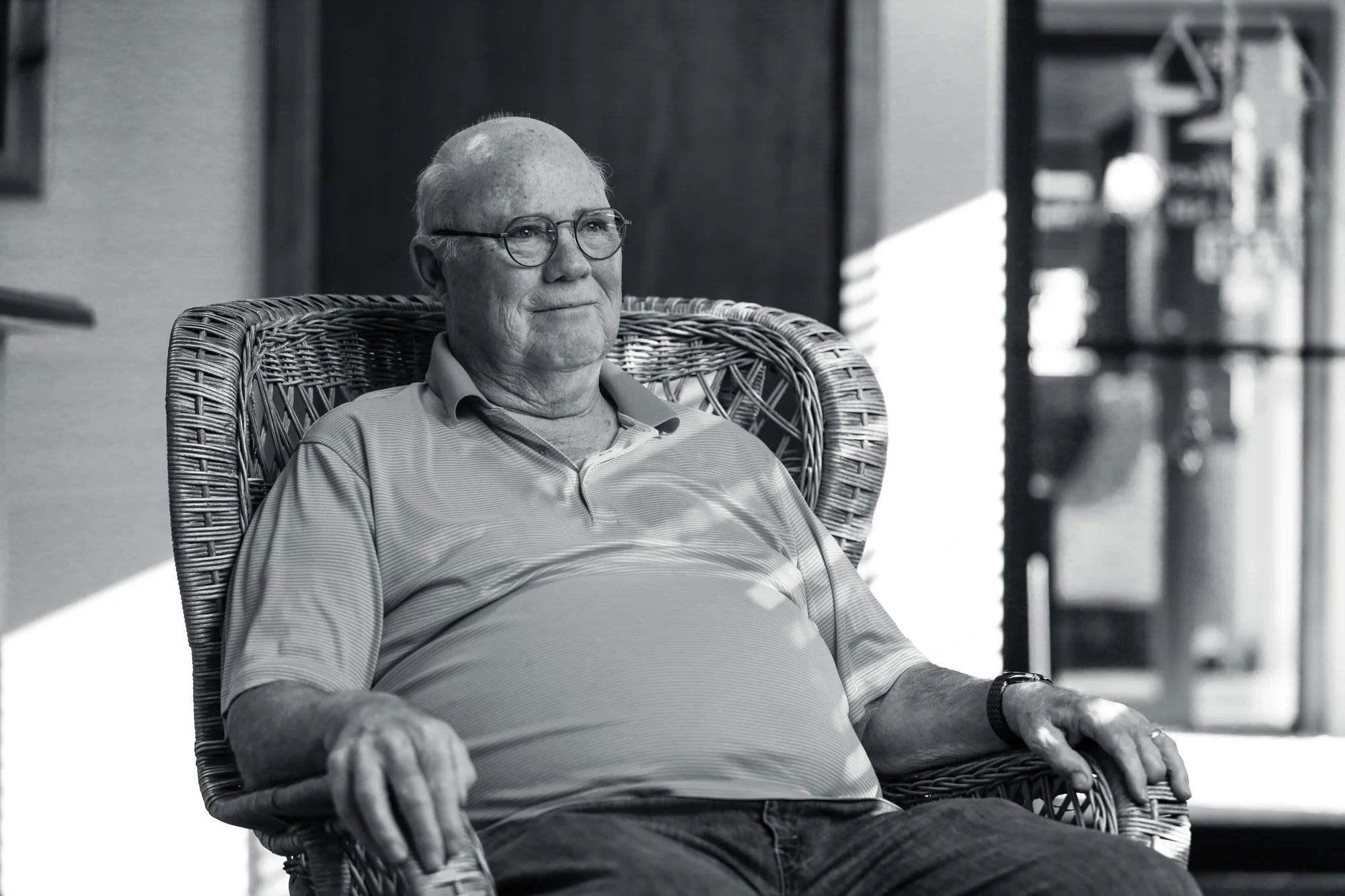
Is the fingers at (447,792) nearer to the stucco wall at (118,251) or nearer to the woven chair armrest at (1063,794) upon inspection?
the woven chair armrest at (1063,794)

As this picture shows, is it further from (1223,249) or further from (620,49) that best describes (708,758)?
(1223,249)

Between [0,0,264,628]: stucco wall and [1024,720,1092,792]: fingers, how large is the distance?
69.4 inches

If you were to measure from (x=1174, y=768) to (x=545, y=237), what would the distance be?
3.39 feet

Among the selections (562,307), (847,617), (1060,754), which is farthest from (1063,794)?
(562,307)

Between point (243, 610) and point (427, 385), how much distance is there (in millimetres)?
444

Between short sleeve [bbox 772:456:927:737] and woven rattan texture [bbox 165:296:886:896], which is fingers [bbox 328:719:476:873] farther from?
short sleeve [bbox 772:456:927:737]

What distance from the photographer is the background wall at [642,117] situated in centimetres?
270

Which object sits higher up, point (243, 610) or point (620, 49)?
point (620, 49)

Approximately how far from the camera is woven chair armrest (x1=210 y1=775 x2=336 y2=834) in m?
1.28

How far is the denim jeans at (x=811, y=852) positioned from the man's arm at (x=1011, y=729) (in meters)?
0.09

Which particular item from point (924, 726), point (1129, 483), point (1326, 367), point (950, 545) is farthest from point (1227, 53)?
point (924, 726)

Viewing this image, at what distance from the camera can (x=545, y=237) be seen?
1.82 m

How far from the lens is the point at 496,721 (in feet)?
5.04

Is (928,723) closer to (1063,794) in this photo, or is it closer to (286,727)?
(1063,794)
